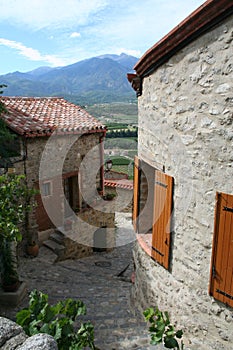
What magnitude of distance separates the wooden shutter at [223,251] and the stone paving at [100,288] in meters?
1.70

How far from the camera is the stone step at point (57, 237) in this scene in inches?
436

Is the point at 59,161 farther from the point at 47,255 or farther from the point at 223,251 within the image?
the point at 223,251

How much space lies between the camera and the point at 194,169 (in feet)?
Answer: 14.1

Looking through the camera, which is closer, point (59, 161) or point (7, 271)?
point (7, 271)

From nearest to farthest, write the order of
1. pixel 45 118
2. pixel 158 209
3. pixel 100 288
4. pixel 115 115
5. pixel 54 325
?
pixel 54 325 < pixel 158 209 < pixel 100 288 < pixel 45 118 < pixel 115 115

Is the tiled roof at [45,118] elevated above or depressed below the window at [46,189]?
above

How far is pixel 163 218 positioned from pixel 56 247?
6785mm

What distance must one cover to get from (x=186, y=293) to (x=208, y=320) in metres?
0.50

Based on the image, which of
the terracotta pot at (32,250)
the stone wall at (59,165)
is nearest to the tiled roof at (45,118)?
the stone wall at (59,165)

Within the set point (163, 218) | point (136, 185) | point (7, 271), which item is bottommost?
point (7, 271)

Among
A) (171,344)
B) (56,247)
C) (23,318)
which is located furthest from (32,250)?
(171,344)

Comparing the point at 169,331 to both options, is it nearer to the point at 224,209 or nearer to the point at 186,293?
the point at 186,293

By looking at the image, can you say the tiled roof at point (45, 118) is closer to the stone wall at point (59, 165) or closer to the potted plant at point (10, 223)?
the stone wall at point (59, 165)

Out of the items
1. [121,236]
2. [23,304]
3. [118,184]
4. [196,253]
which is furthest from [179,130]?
[118,184]
